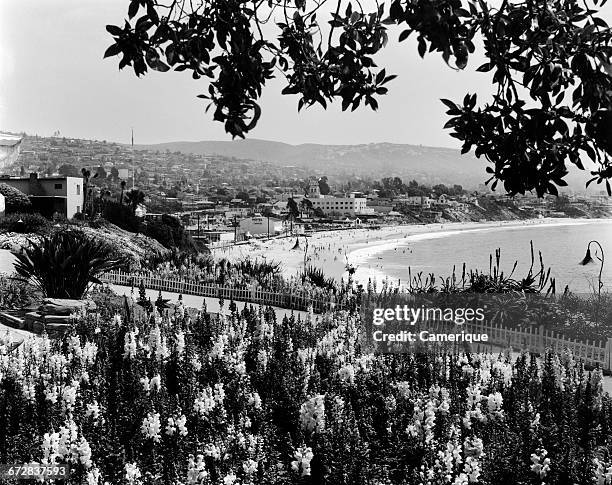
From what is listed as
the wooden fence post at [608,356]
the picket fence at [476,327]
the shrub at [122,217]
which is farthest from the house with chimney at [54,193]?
the wooden fence post at [608,356]

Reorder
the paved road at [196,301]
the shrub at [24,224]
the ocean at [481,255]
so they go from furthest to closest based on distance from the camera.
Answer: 1. the ocean at [481,255]
2. the shrub at [24,224]
3. the paved road at [196,301]

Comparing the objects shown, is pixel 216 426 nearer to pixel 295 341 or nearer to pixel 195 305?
pixel 295 341

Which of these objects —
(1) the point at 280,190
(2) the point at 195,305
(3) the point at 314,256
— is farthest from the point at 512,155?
(1) the point at 280,190

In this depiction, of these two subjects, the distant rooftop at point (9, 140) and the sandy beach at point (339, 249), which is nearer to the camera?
the distant rooftop at point (9, 140)

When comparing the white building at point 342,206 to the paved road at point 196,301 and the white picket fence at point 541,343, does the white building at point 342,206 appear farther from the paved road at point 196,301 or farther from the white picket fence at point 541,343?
the white picket fence at point 541,343

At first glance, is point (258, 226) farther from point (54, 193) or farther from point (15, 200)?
point (15, 200)
